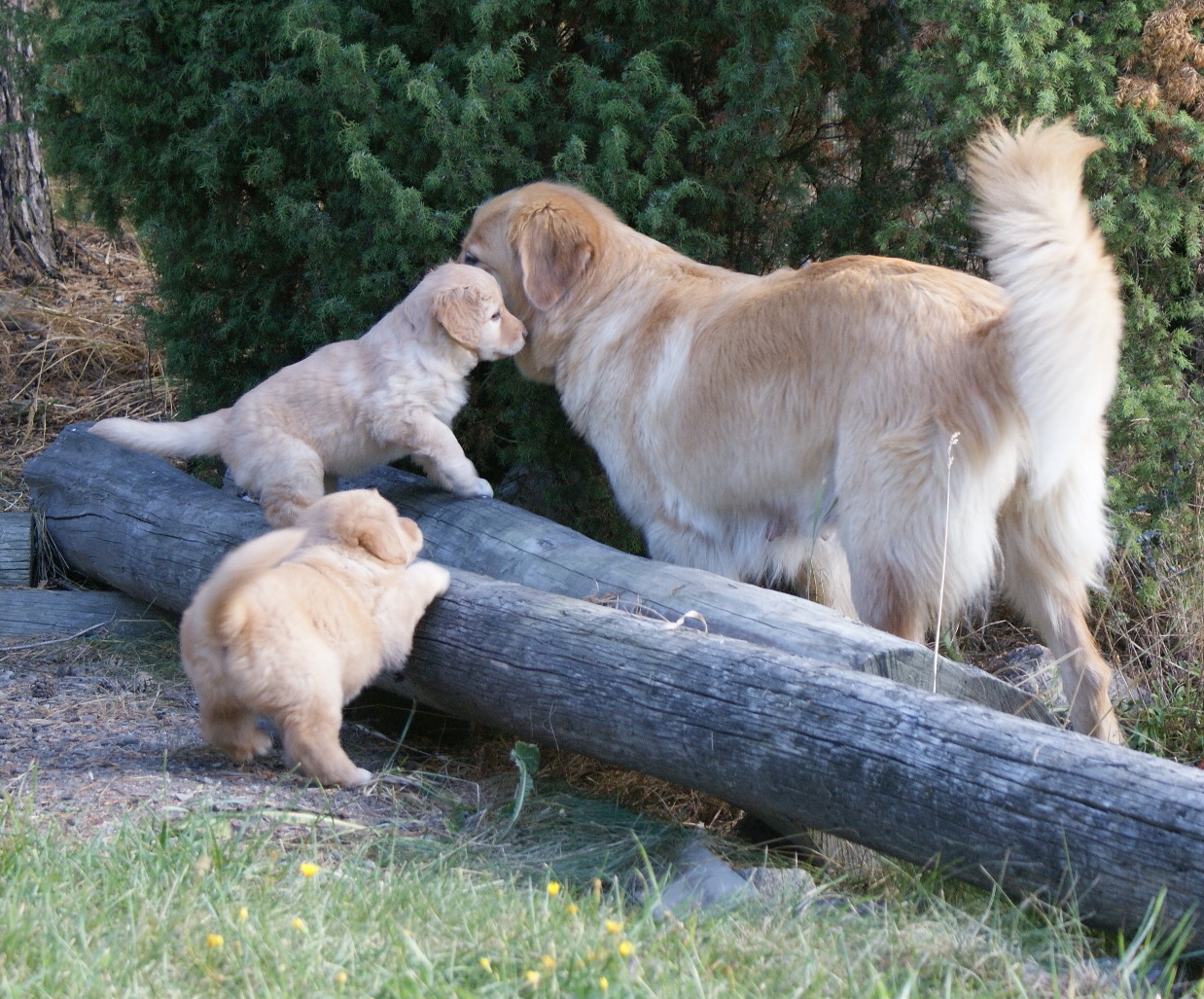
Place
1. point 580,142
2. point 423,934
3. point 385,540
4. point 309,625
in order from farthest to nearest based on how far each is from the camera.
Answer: point 580,142 → point 385,540 → point 309,625 → point 423,934

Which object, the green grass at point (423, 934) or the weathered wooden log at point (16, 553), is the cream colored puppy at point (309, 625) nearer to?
the green grass at point (423, 934)

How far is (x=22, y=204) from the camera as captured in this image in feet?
29.4

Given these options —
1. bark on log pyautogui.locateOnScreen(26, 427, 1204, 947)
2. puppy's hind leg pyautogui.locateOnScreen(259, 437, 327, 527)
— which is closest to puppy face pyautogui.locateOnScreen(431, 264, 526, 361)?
puppy's hind leg pyautogui.locateOnScreen(259, 437, 327, 527)

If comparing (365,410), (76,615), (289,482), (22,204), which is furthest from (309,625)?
(22,204)

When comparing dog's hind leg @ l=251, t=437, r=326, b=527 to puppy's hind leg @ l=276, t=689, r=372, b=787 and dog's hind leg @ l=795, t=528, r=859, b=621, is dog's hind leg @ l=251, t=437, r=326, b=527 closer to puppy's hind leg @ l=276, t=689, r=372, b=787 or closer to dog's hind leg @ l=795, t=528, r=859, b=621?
puppy's hind leg @ l=276, t=689, r=372, b=787

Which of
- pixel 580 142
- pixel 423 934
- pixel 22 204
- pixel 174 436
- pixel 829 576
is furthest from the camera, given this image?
pixel 22 204

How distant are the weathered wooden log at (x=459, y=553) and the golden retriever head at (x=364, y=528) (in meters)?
0.62

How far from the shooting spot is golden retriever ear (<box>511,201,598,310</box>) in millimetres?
4852

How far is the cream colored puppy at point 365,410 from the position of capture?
456 centimetres

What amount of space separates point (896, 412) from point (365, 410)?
2.05m

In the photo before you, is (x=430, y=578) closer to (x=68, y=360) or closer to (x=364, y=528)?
(x=364, y=528)

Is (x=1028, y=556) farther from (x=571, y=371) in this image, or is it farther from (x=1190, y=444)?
(x=571, y=371)

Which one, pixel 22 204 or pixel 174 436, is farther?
pixel 22 204

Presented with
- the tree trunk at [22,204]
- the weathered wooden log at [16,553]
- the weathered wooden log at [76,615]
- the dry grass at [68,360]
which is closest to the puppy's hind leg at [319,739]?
the weathered wooden log at [76,615]
